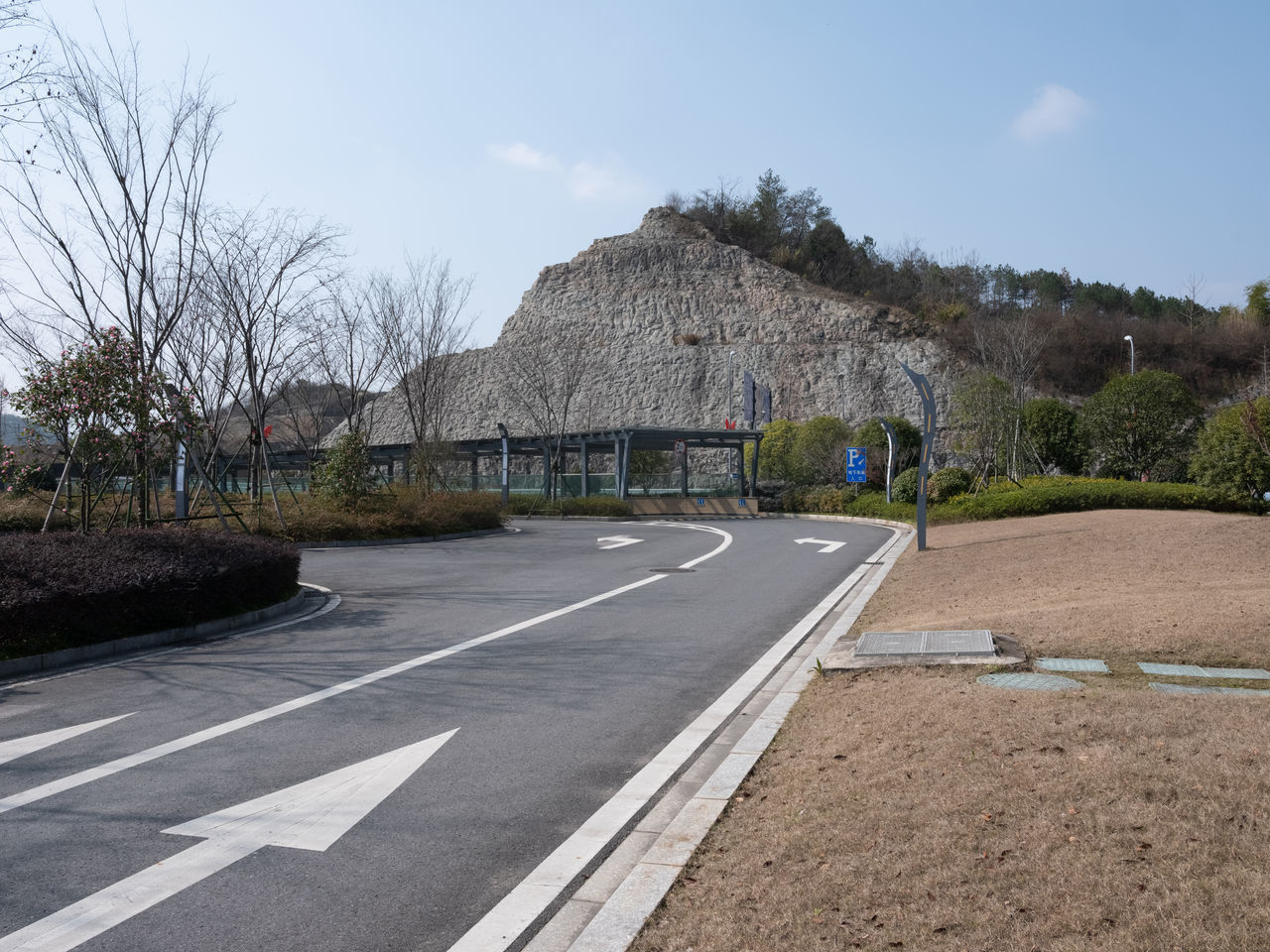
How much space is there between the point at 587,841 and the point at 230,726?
3295 mm

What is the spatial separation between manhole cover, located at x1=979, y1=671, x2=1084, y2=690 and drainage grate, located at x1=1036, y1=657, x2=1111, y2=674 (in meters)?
0.27

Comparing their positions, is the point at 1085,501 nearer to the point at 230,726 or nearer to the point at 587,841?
the point at 230,726

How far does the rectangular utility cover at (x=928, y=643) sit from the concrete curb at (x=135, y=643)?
22.8 ft

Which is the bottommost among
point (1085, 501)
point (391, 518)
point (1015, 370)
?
point (391, 518)

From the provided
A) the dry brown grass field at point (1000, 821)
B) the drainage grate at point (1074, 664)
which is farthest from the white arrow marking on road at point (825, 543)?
the dry brown grass field at point (1000, 821)

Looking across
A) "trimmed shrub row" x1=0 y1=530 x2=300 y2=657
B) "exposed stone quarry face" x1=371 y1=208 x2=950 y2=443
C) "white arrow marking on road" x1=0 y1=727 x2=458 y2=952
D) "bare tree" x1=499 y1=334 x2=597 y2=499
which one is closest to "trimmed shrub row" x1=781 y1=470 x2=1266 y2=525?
"trimmed shrub row" x1=0 y1=530 x2=300 y2=657

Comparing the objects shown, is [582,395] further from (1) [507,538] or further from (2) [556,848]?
(2) [556,848]

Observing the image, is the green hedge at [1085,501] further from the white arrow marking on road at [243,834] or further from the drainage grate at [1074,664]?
the white arrow marking on road at [243,834]

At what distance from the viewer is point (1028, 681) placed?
263 inches

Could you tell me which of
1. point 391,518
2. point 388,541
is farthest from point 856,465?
point 388,541

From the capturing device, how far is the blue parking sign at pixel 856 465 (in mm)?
39750

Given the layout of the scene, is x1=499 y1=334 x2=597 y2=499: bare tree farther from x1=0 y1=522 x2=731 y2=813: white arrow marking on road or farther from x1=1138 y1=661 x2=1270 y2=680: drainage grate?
x1=1138 y1=661 x2=1270 y2=680: drainage grate

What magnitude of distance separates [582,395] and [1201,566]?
6475 centimetres

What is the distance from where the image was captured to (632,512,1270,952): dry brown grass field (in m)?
3.19
